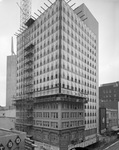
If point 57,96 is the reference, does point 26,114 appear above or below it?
below

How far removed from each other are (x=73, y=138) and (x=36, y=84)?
800 inches

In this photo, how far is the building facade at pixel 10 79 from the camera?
3962 inches

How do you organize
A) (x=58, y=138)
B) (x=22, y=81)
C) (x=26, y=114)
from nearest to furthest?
(x=58, y=138) < (x=26, y=114) < (x=22, y=81)

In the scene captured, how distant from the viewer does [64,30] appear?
43.5m

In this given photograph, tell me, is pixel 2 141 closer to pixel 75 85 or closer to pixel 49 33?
pixel 75 85

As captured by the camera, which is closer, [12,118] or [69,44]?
[69,44]

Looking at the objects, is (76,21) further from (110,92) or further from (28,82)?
→ (110,92)

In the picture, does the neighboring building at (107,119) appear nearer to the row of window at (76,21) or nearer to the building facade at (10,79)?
the row of window at (76,21)

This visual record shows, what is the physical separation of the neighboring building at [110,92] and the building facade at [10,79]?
59814 millimetres

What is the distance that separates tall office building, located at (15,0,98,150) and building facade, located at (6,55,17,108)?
44.8 meters

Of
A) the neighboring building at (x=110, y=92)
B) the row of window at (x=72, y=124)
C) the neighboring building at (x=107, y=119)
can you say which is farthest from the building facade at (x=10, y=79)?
the row of window at (x=72, y=124)

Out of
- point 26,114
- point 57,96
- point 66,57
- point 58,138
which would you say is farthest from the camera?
point 26,114

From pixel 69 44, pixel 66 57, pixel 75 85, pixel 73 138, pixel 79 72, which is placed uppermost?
pixel 69 44

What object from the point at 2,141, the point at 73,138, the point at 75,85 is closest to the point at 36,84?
the point at 75,85
